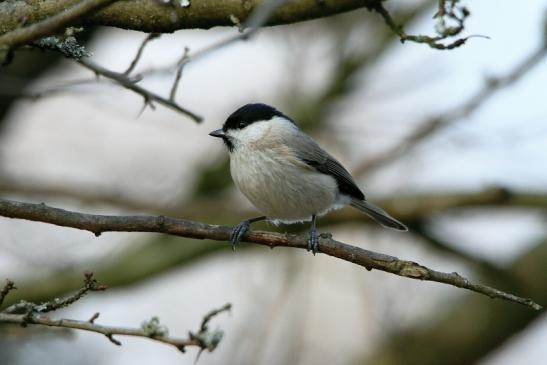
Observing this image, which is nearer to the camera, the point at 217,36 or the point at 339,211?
the point at 339,211

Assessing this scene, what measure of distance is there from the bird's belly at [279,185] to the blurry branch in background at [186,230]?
943 millimetres

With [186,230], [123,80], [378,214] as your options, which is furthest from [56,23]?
[378,214]

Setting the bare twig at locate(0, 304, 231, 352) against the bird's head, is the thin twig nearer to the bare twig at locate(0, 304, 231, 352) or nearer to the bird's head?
the bare twig at locate(0, 304, 231, 352)

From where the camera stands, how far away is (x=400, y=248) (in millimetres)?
5680

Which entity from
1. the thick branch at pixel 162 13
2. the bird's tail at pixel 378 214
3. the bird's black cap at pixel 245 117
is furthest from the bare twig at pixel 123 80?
the bird's tail at pixel 378 214

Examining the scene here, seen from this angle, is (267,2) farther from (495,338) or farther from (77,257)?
(495,338)

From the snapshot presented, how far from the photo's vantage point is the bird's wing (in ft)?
12.3

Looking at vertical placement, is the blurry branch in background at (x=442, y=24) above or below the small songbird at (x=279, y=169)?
below

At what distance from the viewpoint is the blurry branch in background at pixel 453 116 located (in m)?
4.51

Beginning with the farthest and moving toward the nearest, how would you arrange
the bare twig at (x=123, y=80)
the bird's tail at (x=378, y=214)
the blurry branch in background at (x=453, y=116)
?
the blurry branch in background at (x=453, y=116) → the bird's tail at (x=378, y=214) → the bare twig at (x=123, y=80)

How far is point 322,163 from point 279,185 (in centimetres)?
43

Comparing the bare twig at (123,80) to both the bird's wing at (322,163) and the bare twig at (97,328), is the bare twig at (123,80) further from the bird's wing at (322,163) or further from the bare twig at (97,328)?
the bird's wing at (322,163)

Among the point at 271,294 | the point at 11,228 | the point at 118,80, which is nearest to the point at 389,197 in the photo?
the point at 271,294

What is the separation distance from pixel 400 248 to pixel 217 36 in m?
2.27
